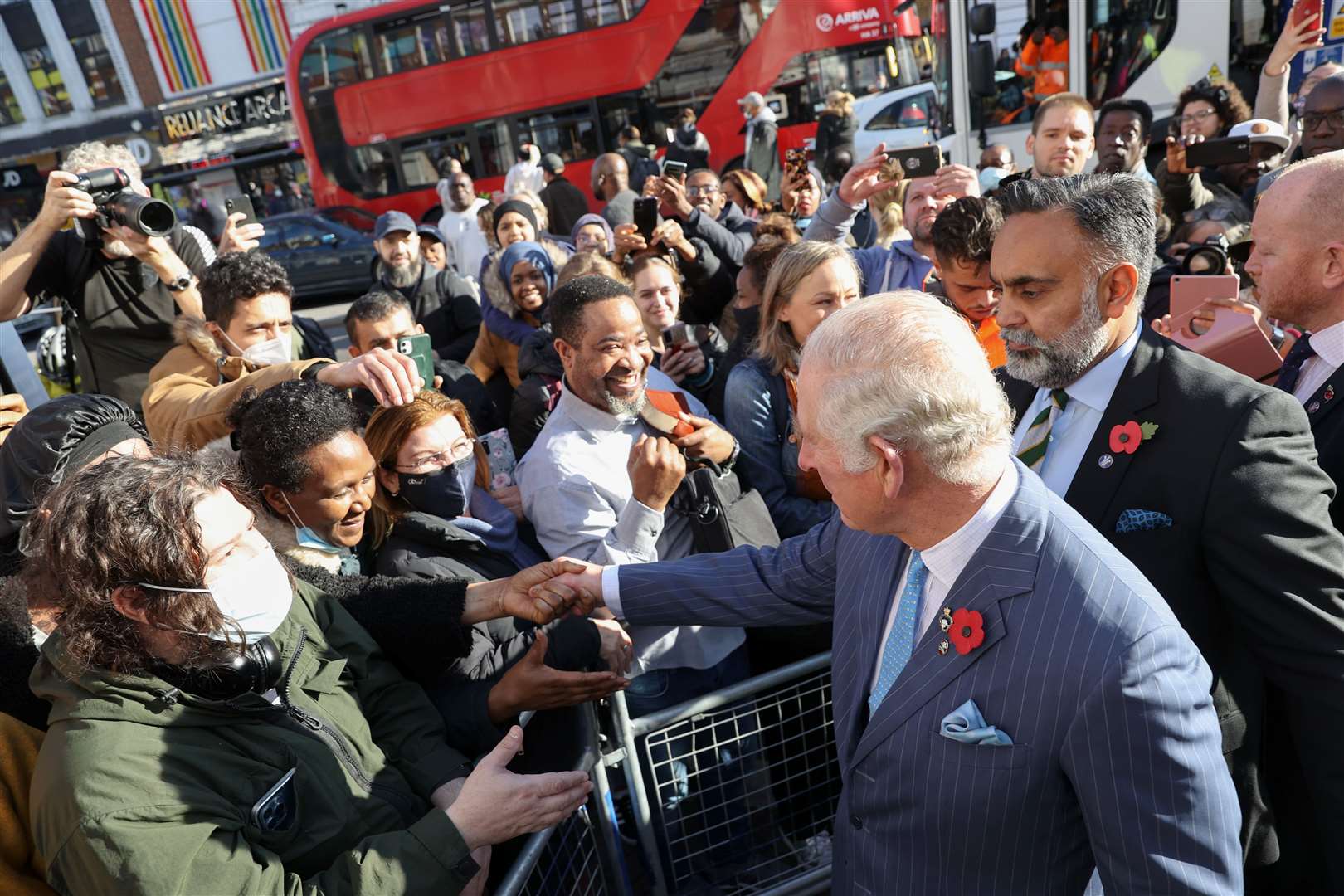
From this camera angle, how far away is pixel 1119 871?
1321 millimetres

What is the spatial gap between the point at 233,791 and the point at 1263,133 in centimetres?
521

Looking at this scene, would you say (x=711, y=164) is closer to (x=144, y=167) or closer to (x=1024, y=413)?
(x=1024, y=413)

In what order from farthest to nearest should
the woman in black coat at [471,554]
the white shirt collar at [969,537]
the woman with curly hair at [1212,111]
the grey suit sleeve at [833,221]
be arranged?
the woman with curly hair at [1212,111], the grey suit sleeve at [833,221], the woman in black coat at [471,554], the white shirt collar at [969,537]

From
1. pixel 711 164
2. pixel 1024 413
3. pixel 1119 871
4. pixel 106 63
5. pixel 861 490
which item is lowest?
pixel 711 164

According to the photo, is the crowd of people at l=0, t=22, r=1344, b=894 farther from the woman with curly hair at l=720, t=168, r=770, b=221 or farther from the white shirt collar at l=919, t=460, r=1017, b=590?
the woman with curly hair at l=720, t=168, r=770, b=221

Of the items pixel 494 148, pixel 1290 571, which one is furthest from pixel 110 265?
pixel 494 148

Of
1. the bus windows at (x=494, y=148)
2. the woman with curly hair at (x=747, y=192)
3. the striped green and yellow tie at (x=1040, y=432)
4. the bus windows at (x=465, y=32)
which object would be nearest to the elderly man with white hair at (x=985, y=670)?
the striped green and yellow tie at (x=1040, y=432)

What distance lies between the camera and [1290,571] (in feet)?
5.39

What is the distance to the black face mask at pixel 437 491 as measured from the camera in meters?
2.65

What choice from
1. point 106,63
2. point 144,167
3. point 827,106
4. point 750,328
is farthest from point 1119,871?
point 106,63

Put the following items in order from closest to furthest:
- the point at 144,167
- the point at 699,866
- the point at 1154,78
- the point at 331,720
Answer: the point at 331,720, the point at 699,866, the point at 1154,78, the point at 144,167

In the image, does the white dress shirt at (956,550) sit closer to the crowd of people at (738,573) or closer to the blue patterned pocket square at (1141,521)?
the crowd of people at (738,573)

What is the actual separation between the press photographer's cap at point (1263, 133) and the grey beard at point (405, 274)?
4.91 m

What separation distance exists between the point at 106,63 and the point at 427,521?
3860 centimetres
